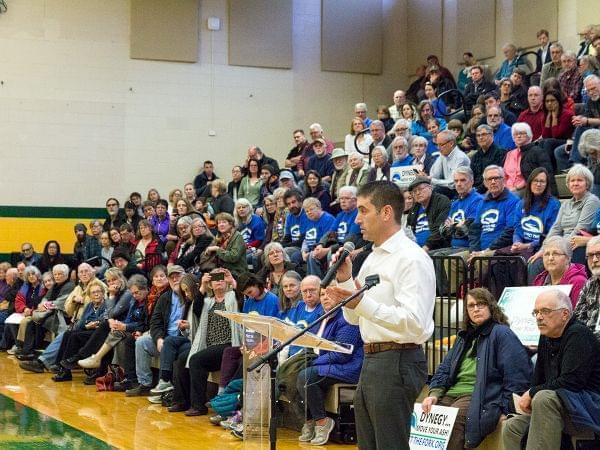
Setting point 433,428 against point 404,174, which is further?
point 404,174

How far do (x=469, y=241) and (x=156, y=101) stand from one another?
33.1 feet

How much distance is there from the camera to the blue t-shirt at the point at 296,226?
11.3 metres

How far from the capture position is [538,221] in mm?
8289

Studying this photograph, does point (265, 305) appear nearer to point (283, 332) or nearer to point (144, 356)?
point (144, 356)

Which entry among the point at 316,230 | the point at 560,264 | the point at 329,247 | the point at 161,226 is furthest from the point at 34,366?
the point at 560,264

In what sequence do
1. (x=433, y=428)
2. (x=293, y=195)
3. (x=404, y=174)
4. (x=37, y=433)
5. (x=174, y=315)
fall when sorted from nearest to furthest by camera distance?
(x=433, y=428) → (x=37, y=433) → (x=174, y=315) → (x=404, y=174) → (x=293, y=195)

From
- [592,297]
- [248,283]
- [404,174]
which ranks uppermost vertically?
[404,174]

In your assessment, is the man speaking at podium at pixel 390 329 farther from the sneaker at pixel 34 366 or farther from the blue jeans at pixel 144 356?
the sneaker at pixel 34 366

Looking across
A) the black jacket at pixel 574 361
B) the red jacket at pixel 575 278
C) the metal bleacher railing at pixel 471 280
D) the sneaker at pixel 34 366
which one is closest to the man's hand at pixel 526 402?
the black jacket at pixel 574 361

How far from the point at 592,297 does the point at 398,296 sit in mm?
2567

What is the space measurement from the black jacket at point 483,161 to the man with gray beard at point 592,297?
4.28 metres

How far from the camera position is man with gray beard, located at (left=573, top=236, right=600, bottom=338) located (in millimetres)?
6023

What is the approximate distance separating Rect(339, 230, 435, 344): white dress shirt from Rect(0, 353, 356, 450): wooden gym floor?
224 cm

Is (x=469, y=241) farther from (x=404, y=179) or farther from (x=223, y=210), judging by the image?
(x=223, y=210)
